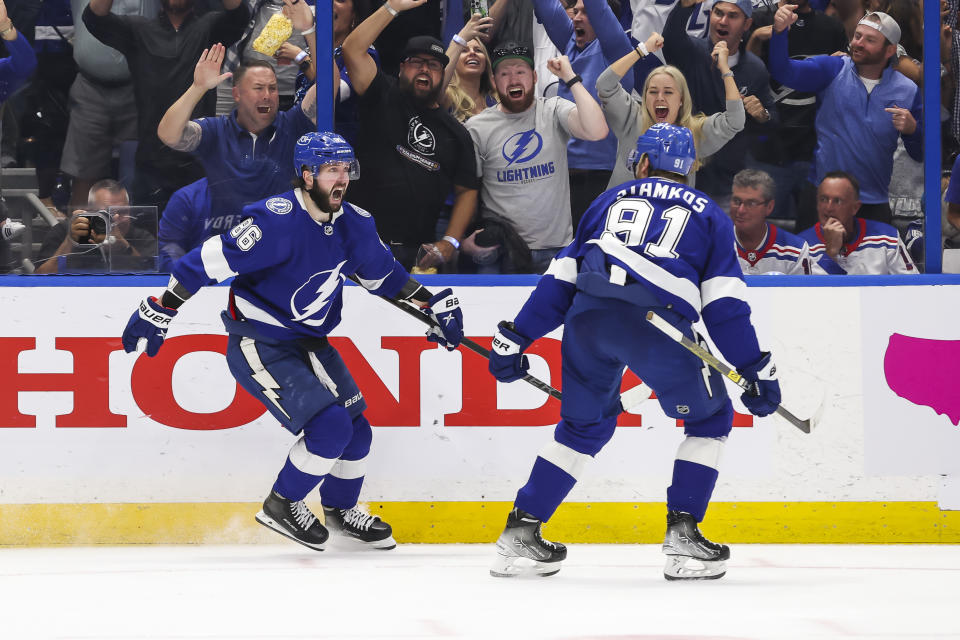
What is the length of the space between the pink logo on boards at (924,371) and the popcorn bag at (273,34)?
236 centimetres

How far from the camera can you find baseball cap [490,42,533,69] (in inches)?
159

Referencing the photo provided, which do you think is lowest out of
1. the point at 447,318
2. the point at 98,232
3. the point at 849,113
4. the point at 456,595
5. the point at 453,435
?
the point at 456,595

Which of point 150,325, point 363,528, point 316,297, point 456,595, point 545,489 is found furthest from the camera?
point 363,528

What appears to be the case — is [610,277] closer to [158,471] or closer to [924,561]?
Result: [924,561]

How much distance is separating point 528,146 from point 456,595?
177 cm

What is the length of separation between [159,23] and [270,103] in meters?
0.47

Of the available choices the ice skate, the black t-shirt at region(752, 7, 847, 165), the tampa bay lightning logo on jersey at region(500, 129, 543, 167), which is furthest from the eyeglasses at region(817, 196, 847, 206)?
the ice skate

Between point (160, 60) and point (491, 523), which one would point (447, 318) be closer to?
point (491, 523)

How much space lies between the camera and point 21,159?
392 centimetres

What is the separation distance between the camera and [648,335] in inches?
121

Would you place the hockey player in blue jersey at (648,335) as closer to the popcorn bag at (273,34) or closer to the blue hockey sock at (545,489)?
the blue hockey sock at (545,489)

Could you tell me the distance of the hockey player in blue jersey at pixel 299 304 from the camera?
3438 millimetres

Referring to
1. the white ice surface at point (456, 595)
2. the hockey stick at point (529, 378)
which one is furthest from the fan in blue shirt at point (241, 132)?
the white ice surface at point (456, 595)

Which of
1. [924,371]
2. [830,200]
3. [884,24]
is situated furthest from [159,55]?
[924,371]
